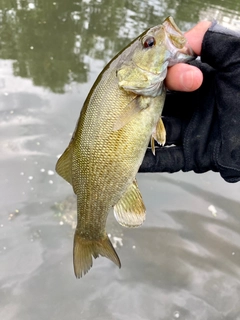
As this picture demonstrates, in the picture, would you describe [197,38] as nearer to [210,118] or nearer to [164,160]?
[210,118]

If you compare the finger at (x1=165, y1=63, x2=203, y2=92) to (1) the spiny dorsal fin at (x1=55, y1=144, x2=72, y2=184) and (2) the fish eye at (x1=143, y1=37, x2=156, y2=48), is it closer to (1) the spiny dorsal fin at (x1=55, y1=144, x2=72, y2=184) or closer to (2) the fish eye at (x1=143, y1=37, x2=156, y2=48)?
(2) the fish eye at (x1=143, y1=37, x2=156, y2=48)

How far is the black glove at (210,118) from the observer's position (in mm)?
2059

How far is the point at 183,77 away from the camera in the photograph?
6.01 ft

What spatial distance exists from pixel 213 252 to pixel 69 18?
264 inches

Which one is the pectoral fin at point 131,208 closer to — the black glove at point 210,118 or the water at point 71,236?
the black glove at point 210,118

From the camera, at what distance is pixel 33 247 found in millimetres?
3514

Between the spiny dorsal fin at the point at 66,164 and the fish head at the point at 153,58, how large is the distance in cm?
49

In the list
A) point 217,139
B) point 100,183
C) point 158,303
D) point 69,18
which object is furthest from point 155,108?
point 69,18

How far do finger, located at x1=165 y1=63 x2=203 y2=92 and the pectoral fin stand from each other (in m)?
0.57

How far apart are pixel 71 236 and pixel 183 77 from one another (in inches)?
90.7

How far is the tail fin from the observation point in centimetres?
217

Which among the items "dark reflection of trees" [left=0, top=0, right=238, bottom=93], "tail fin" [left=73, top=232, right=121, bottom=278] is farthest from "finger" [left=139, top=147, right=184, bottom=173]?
"dark reflection of trees" [left=0, top=0, right=238, bottom=93]

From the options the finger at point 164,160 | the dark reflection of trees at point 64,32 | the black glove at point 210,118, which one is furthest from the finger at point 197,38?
the dark reflection of trees at point 64,32

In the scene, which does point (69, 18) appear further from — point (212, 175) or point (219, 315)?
point (219, 315)
